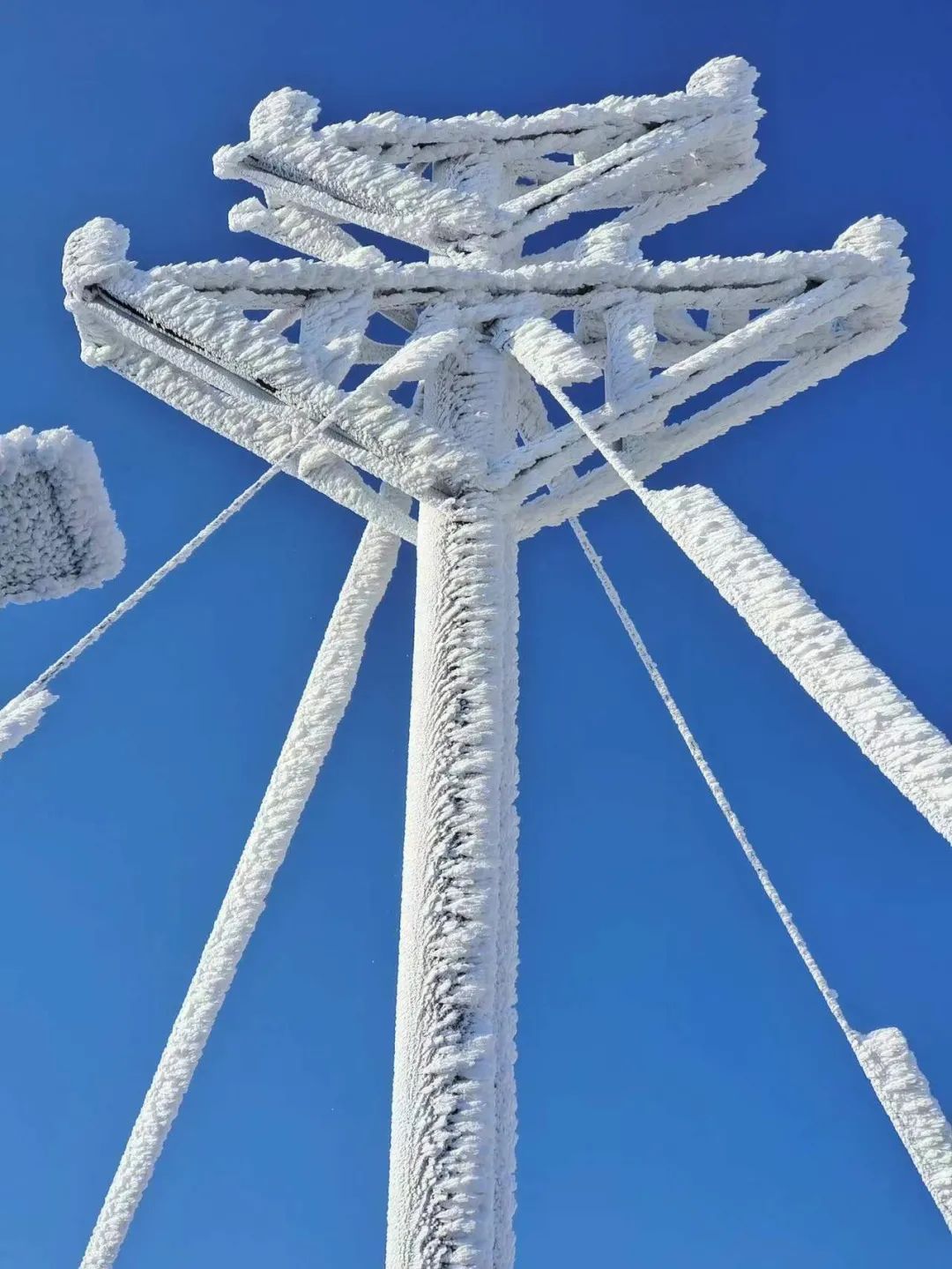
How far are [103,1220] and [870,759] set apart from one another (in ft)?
12.1

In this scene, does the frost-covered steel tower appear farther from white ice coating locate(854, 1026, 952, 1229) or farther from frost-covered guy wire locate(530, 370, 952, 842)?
white ice coating locate(854, 1026, 952, 1229)

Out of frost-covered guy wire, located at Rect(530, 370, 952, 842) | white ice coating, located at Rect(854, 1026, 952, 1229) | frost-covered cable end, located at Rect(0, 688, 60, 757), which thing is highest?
frost-covered cable end, located at Rect(0, 688, 60, 757)

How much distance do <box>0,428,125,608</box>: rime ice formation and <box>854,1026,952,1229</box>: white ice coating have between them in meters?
3.39

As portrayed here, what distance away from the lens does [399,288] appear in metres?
4.74

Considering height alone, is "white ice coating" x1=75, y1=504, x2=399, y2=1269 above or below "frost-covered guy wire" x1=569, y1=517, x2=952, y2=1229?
above

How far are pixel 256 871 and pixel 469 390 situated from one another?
2.40 m

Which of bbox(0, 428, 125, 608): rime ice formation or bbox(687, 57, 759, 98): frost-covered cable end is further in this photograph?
bbox(687, 57, 759, 98): frost-covered cable end

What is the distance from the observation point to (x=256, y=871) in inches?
214

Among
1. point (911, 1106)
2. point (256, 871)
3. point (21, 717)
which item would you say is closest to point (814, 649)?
point (911, 1106)

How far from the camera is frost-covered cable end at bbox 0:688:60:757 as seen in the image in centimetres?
337

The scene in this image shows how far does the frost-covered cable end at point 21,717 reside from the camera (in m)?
3.37

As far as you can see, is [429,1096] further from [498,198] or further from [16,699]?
[498,198]

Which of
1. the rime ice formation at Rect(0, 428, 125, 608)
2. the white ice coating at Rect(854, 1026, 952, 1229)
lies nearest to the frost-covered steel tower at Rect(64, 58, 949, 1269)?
the white ice coating at Rect(854, 1026, 952, 1229)

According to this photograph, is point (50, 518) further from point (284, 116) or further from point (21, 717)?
point (284, 116)
